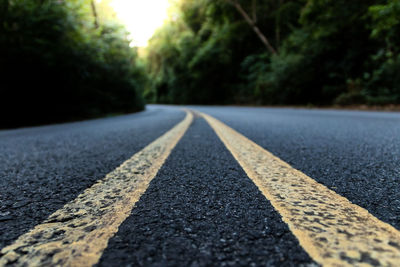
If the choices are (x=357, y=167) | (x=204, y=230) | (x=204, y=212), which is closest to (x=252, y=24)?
(x=357, y=167)

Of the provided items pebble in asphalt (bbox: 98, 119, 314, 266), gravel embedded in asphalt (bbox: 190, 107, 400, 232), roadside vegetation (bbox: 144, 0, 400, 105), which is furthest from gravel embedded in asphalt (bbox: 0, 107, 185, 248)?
roadside vegetation (bbox: 144, 0, 400, 105)

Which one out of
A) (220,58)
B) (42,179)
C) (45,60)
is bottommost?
(42,179)

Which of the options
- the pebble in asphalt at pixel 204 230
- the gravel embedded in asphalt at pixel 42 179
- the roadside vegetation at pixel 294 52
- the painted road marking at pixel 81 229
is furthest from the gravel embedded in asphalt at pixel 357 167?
the roadside vegetation at pixel 294 52

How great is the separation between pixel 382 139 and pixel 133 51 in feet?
51.0

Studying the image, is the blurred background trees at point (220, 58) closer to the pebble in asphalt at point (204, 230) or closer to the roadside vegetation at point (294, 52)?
the roadside vegetation at point (294, 52)

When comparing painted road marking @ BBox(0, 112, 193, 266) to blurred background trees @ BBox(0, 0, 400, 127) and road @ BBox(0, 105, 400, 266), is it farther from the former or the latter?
blurred background trees @ BBox(0, 0, 400, 127)

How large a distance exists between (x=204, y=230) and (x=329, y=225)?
37 centimetres

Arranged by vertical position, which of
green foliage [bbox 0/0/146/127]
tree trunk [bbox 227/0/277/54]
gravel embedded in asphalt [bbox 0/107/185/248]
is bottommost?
gravel embedded in asphalt [bbox 0/107/185/248]

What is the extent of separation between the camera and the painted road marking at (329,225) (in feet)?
1.85

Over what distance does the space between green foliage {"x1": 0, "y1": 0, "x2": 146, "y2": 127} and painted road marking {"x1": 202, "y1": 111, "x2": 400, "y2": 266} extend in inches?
278

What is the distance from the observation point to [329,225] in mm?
716

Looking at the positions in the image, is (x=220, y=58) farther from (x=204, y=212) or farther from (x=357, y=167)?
(x=204, y=212)

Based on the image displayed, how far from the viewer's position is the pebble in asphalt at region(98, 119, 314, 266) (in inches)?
23.1

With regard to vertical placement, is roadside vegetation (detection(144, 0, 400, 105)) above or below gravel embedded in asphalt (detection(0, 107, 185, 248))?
above
